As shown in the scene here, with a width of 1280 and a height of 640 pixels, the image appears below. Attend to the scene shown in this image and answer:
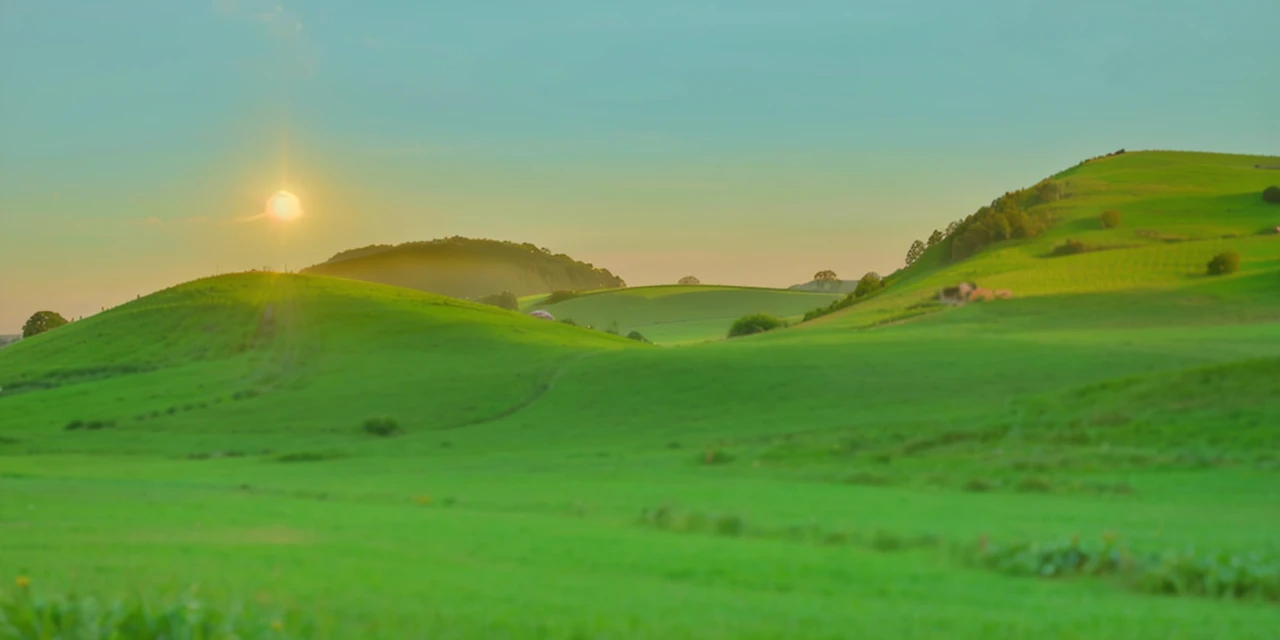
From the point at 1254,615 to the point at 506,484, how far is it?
19.6m

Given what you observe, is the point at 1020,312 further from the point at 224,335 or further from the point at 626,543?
the point at 626,543

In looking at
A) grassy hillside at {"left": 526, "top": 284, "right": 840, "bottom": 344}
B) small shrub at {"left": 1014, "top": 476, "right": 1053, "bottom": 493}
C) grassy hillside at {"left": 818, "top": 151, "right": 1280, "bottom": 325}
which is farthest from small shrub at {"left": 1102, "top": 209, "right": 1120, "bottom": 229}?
small shrub at {"left": 1014, "top": 476, "right": 1053, "bottom": 493}

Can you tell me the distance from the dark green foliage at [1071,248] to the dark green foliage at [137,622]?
114 meters

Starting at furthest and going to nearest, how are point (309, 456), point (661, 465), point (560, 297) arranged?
1. point (560, 297)
2. point (309, 456)
3. point (661, 465)

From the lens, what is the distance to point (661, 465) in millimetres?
33125

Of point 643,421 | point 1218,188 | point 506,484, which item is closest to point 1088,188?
point 1218,188

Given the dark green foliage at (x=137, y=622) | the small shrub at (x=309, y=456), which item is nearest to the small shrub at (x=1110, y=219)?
the small shrub at (x=309, y=456)

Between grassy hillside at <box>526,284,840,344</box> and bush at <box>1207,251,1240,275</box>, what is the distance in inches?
2869

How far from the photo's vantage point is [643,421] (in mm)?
46469

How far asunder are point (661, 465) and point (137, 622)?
24700 millimetres

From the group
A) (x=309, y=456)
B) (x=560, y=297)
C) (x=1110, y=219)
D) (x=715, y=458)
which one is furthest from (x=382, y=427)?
(x=560, y=297)

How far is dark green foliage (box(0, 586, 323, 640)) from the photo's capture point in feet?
29.0

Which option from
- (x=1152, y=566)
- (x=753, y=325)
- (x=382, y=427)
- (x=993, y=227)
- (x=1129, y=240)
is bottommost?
(x=1152, y=566)

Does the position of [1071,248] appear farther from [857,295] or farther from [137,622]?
[137,622]
